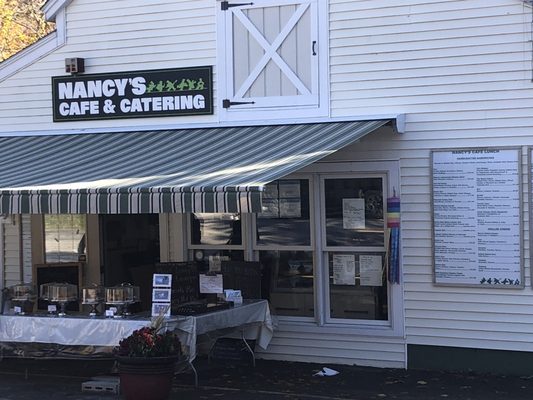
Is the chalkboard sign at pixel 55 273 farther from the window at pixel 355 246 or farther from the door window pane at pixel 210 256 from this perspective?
the window at pixel 355 246

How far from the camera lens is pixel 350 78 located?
9000mm

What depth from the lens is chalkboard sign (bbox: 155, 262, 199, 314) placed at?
8672 mm

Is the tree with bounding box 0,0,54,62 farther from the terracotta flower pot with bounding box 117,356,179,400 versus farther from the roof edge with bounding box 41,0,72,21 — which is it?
the terracotta flower pot with bounding box 117,356,179,400

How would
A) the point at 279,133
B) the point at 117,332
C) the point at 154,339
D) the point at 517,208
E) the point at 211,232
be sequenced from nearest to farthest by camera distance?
1. the point at 154,339
2. the point at 117,332
3. the point at 517,208
4. the point at 279,133
5. the point at 211,232

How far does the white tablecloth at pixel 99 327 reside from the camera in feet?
25.2

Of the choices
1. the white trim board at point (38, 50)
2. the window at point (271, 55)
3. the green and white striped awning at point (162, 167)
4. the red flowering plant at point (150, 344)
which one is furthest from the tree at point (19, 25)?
the red flowering plant at point (150, 344)

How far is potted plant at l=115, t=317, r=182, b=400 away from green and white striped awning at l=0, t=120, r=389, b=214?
1.16 metres

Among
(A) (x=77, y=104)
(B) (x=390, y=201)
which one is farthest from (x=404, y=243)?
(A) (x=77, y=104)

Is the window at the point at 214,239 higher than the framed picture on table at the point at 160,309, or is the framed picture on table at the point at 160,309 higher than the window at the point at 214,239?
the window at the point at 214,239

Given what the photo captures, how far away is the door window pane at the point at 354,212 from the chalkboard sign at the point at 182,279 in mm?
1591

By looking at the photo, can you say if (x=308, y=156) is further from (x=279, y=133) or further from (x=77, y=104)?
(x=77, y=104)

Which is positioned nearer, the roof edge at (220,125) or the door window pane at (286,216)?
the roof edge at (220,125)

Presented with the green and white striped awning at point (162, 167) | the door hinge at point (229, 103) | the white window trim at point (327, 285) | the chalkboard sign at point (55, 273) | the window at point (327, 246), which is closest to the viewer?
the green and white striped awning at point (162, 167)

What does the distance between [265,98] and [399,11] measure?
71.0 inches
